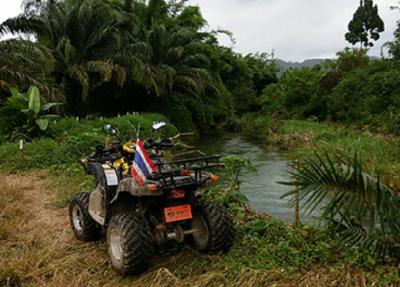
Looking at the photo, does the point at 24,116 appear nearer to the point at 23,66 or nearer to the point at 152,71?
the point at 23,66

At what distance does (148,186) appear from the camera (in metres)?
3.80

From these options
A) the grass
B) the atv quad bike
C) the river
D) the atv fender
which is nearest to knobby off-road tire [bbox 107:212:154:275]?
the atv quad bike

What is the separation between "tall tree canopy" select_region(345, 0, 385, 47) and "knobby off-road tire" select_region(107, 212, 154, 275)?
137 ft

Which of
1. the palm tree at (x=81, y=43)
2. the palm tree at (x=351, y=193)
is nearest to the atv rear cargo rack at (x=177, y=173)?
the palm tree at (x=351, y=193)

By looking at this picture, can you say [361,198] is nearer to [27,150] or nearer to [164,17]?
[27,150]

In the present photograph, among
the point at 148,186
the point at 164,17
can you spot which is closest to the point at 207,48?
the point at 164,17

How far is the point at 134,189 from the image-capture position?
3955 millimetres

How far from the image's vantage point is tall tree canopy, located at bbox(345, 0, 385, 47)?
40.2m

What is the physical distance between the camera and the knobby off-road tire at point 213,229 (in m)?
4.22

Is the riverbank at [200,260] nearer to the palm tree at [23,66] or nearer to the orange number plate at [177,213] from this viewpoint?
the orange number plate at [177,213]

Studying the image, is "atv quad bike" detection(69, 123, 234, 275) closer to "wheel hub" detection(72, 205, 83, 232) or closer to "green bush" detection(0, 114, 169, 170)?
"wheel hub" detection(72, 205, 83, 232)

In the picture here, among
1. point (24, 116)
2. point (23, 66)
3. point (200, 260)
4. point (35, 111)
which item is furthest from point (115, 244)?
point (23, 66)

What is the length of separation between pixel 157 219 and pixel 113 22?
652 inches

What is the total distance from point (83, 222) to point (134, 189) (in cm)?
130
